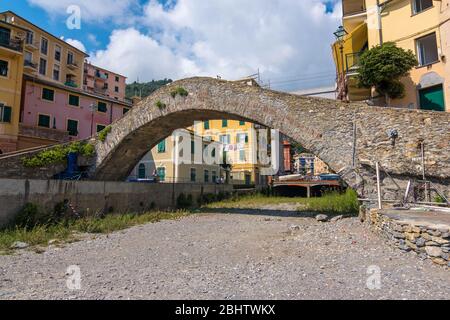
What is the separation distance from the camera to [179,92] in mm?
15758

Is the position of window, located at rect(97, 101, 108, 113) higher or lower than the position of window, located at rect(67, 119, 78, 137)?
higher

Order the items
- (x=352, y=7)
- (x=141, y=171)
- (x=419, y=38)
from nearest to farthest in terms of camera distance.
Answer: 1. (x=419, y=38)
2. (x=352, y=7)
3. (x=141, y=171)

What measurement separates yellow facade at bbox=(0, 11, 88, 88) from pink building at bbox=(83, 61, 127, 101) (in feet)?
30.9

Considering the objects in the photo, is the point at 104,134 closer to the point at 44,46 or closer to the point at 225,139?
the point at 225,139

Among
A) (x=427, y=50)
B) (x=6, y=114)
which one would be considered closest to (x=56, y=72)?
(x=6, y=114)

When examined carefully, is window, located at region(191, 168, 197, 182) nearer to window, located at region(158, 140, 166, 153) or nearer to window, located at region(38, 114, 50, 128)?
window, located at region(158, 140, 166, 153)

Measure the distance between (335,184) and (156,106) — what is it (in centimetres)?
2244

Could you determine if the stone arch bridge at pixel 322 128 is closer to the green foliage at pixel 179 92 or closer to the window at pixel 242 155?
the green foliage at pixel 179 92

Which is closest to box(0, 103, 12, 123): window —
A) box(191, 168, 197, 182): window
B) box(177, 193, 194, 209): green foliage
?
box(177, 193, 194, 209): green foliage

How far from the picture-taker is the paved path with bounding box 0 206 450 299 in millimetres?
4793

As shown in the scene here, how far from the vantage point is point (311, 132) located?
1249 centimetres

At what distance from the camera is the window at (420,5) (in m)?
14.9

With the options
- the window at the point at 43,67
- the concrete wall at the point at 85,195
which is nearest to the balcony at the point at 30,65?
the window at the point at 43,67

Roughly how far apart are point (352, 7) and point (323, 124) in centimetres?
1163
